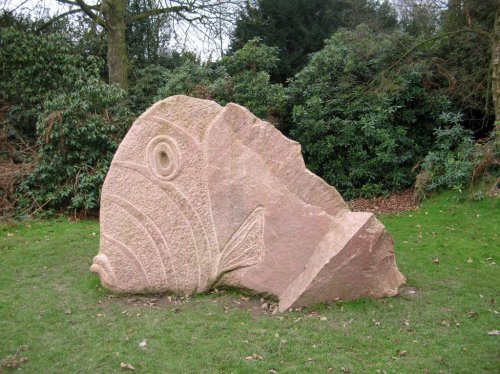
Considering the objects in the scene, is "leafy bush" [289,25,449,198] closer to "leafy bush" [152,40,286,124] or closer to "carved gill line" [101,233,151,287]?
"leafy bush" [152,40,286,124]

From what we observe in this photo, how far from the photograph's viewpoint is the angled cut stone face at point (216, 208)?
20.1ft

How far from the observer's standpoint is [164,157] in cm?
626

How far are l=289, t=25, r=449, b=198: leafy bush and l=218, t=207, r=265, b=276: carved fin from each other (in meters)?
7.05

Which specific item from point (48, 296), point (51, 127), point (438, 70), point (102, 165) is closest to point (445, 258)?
point (48, 296)

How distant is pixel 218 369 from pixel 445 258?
185 inches

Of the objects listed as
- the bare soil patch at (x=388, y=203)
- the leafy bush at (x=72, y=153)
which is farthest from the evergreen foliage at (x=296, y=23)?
the leafy bush at (x=72, y=153)

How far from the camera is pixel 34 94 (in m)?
13.8

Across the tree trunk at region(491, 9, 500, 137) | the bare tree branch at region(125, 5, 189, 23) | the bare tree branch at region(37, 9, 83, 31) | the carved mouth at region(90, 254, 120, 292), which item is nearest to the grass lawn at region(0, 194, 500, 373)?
the carved mouth at region(90, 254, 120, 292)

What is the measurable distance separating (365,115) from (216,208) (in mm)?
7707

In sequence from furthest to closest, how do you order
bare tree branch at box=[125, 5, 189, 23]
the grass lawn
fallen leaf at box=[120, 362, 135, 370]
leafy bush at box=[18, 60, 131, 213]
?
Answer: bare tree branch at box=[125, 5, 189, 23] < leafy bush at box=[18, 60, 131, 213] < the grass lawn < fallen leaf at box=[120, 362, 135, 370]

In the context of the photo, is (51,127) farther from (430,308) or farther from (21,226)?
(430,308)

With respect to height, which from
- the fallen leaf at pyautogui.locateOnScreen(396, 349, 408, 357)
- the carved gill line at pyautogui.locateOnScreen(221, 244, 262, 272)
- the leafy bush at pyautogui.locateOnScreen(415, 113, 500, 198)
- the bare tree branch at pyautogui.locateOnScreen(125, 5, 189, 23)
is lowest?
the fallen leaf at pyautogui.locateOnScreen(396, 349, 408, 357)

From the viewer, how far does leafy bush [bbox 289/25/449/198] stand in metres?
12.7

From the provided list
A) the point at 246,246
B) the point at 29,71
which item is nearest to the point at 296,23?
the point at 29,71
